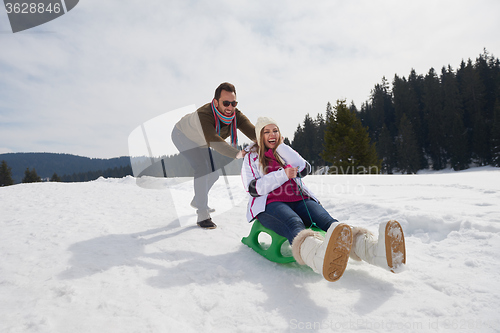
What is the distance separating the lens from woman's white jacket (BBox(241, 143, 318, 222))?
2.68m

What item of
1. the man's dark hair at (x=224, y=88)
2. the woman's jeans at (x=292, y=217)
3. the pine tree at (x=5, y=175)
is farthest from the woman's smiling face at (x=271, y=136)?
the pine tree at (x=5, y=175)

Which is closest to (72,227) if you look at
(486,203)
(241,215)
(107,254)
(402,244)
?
(107,254)

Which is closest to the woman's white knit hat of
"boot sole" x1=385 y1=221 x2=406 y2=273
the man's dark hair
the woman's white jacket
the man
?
the woman's white jacket

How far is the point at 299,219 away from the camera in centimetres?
243

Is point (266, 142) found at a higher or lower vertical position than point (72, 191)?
higher

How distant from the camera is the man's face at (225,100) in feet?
12.4

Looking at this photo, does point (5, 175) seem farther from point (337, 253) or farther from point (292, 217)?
point (337, 253)

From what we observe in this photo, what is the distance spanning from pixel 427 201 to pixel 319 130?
56.9 metres

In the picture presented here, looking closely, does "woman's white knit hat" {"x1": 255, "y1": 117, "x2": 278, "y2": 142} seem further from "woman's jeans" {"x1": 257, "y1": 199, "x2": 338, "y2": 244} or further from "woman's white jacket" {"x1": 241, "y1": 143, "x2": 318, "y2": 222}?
"woman's jeans" {"x1": 257, "y1": 199, "x2": 338, "y2": 244}

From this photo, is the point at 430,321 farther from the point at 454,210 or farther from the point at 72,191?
the point at 72,191

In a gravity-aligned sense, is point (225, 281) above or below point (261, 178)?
below

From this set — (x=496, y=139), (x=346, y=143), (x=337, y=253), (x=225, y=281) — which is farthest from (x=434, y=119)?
(x=225, y=281)

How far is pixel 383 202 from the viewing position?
4.21m

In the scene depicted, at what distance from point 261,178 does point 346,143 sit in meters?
22.9
